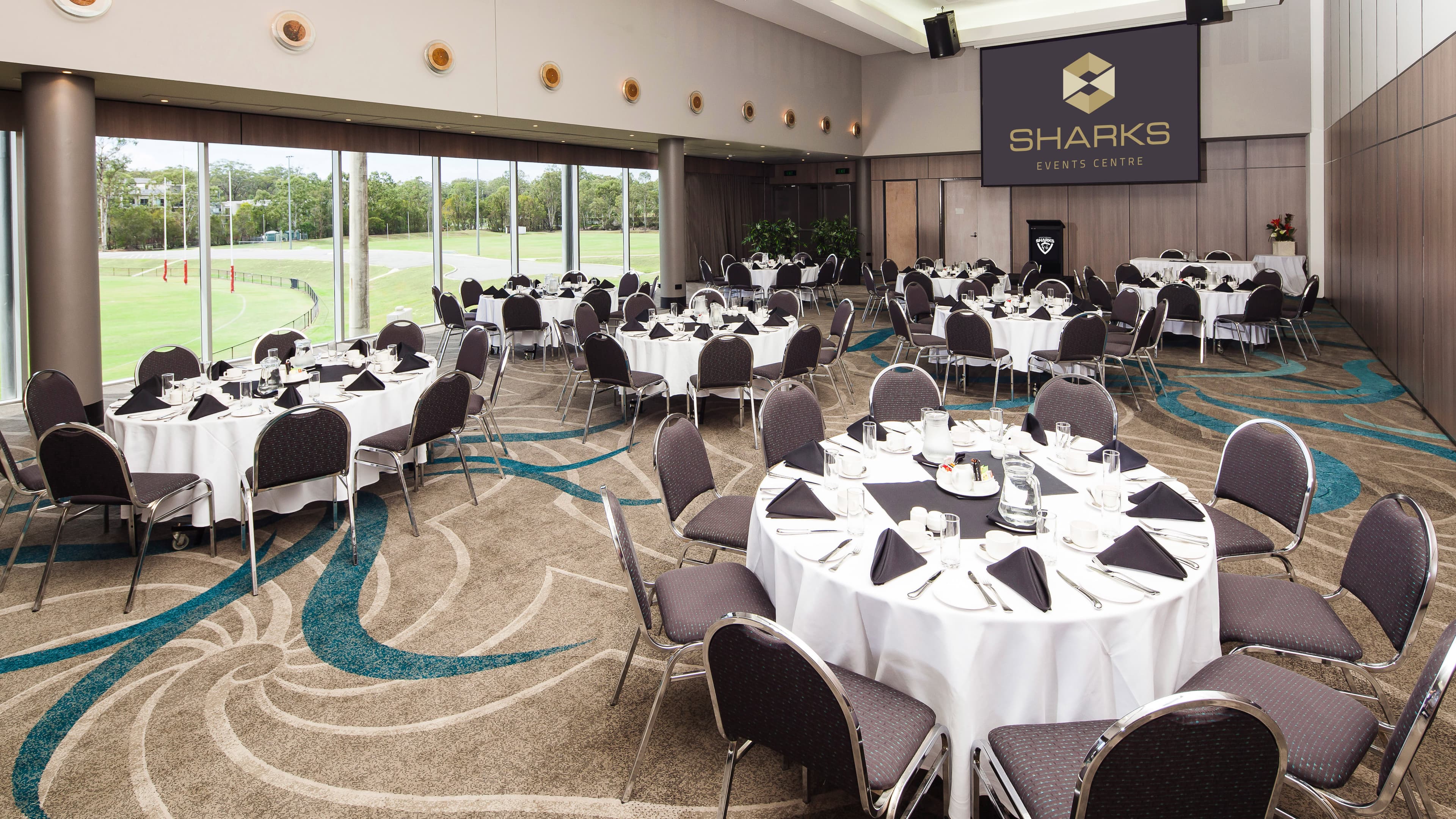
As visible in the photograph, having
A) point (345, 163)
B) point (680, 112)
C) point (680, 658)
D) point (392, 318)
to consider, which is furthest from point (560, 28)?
point (680, 658)

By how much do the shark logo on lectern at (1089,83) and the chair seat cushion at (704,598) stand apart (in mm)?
16155

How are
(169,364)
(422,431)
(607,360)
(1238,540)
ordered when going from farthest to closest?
(607,360) < (169,364) < (422,431) < (1238,540)

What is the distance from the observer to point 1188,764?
1.80 meters

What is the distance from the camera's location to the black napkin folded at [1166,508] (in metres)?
2.97

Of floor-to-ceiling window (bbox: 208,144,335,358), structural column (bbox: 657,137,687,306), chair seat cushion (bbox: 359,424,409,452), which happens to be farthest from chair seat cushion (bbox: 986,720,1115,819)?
structural column (bbox: 657,137,687,306)

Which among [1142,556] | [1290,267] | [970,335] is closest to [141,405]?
[1142,556]

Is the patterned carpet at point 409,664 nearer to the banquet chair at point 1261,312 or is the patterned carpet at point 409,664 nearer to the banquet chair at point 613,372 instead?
the banquet chair at point 613,372

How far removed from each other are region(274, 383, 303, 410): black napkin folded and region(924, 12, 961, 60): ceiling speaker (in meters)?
13.6

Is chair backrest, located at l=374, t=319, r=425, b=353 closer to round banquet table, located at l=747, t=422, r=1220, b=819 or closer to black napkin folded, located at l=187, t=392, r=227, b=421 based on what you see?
black napkin folded, located at l=187, t=392, r=227, b=421

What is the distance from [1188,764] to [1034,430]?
2339mm

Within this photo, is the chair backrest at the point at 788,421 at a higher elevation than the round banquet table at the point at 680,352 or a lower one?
lower

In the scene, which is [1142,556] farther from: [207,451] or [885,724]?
[207,451]

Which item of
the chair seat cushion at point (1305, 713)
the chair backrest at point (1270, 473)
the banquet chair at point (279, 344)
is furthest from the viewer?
the banquet chair at point (279, 344)

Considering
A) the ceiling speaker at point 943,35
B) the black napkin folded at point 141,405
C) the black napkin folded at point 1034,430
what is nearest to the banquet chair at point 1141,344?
the black napkin folded at point 1034,430
